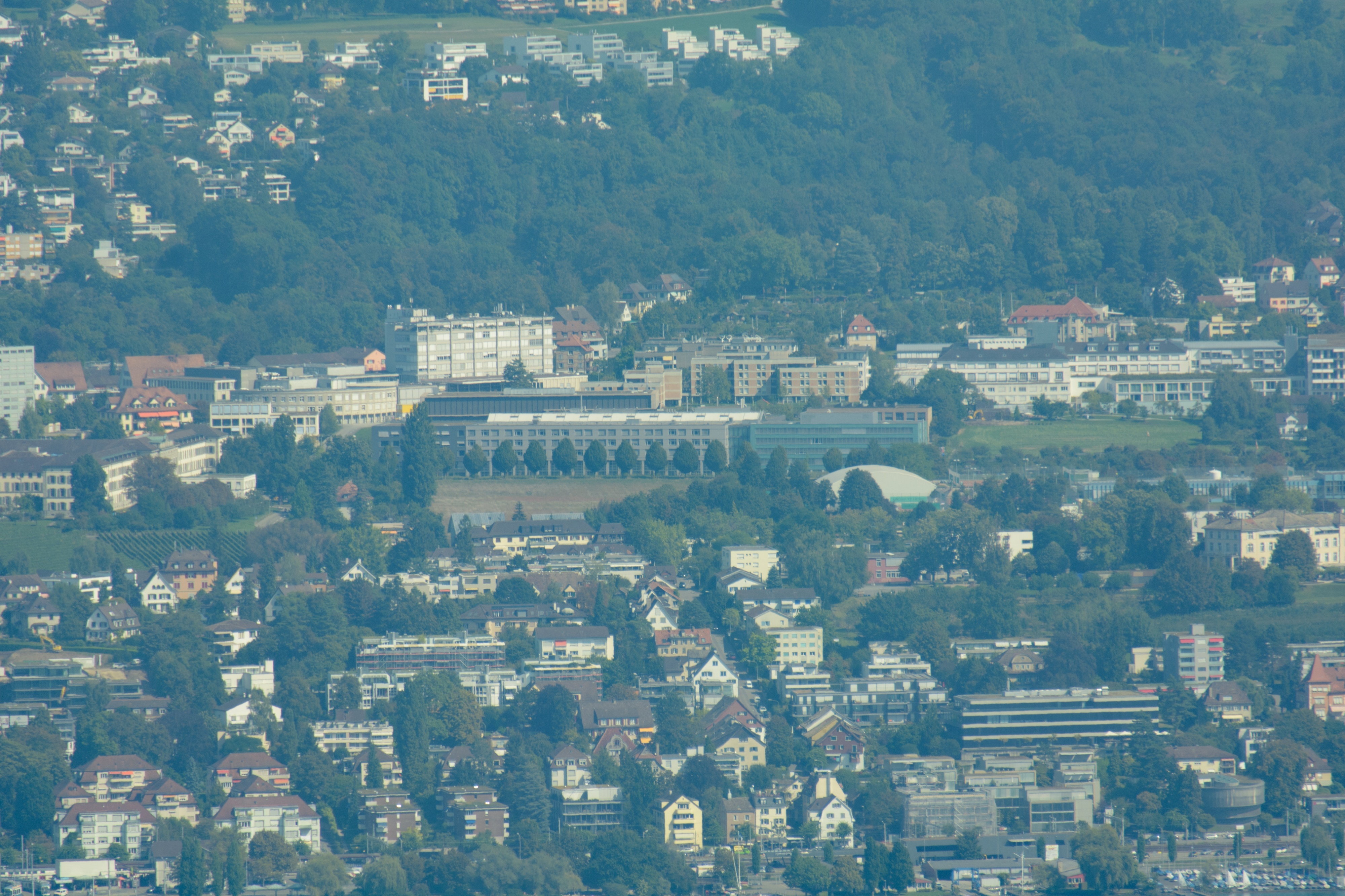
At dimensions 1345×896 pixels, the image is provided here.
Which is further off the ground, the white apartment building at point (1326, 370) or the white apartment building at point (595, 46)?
the white apartment building at point (595, 46)

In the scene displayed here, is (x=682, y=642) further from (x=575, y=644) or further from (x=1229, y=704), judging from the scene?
(x=1229, y=704)

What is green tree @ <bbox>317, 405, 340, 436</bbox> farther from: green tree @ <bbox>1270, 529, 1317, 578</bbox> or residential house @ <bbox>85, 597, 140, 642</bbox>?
green tree @ <bbox>1270, 529, 1317, 578</bbox>

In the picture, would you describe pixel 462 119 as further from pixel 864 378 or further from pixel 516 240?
pixel 864 378

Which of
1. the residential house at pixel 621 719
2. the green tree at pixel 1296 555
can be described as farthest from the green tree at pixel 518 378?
the residential house at pixel 621 719

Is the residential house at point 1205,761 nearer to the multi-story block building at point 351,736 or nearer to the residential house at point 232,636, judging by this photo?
the multi-story block building at point 351,736

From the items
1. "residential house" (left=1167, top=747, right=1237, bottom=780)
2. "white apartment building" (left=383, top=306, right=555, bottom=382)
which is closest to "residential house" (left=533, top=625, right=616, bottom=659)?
"residential house" (left=1167, top=747, right=1237, bottom=780)

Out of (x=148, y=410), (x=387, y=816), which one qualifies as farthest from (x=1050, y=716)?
(x=148, y=410)
